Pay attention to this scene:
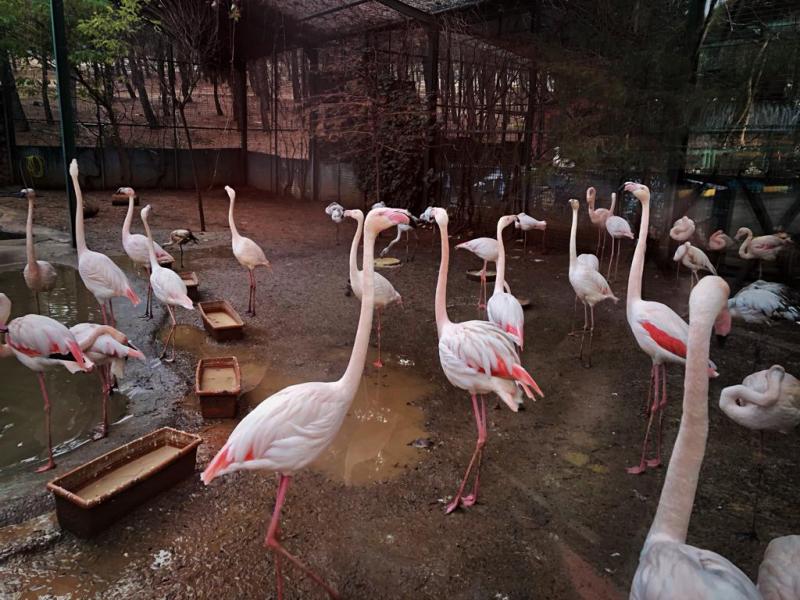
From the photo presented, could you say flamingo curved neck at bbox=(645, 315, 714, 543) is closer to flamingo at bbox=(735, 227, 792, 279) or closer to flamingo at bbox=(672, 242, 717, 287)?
flamingo at bbox=(672, 242, 717, 287)

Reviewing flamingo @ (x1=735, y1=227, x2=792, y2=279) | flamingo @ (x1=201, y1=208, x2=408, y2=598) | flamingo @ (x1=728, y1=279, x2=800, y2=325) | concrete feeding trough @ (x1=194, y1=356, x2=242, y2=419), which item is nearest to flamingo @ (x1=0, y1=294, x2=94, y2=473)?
concrete feeding trough @ (x1=194, y1=356, x2=242, y2=419)

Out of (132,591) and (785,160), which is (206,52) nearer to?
Result: (785,160)

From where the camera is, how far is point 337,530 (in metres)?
3.01

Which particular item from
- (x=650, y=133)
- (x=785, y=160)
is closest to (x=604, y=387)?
(x=650, y=133)

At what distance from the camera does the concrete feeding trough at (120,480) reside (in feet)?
9.20

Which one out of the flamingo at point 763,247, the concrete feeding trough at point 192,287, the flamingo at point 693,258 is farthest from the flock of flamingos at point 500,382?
the flamingo at point 763,247

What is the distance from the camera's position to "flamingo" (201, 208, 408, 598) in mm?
2553

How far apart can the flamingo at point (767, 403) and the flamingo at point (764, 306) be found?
1897 millimetres

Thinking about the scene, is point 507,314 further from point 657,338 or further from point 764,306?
point 764,306

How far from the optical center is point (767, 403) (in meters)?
3.07

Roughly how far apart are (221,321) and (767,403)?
4923 mm

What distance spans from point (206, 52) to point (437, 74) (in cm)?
819

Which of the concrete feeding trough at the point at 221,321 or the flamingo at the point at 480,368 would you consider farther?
the concrete feeding trough at the point at 221,321

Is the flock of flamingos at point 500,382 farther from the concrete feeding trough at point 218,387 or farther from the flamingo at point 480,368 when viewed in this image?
the concrete feeding trough at point 218,387
